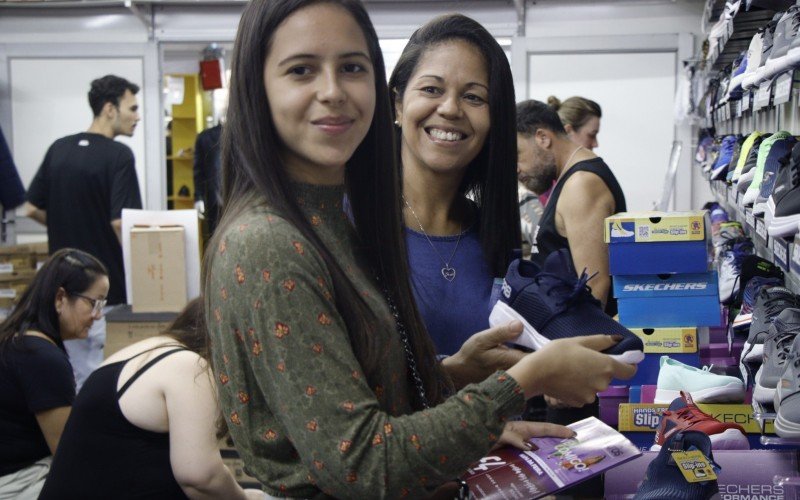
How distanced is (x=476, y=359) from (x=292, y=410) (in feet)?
1.85

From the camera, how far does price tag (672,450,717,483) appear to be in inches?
61.9

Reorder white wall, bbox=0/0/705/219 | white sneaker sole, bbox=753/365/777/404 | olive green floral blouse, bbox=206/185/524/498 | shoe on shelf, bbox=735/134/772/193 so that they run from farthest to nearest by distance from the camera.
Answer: white wall, bbox=0/0/705/219 < shoe on shelf, bbox=735/134/772/193 < white sneaker sole, bbox=753/365/777/404 < olive green floral blouse, bbox=206/185/524/498

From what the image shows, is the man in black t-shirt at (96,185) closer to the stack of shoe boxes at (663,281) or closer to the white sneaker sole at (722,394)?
the stack of shoe boxes at (663,281)

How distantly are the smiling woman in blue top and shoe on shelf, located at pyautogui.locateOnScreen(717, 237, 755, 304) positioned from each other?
5.16ft

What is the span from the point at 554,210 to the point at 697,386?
1.19 metres

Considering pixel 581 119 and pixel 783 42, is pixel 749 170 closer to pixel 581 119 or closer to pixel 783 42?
pixel 783 42

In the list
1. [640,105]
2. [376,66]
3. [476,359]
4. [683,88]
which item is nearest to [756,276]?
[476,359]

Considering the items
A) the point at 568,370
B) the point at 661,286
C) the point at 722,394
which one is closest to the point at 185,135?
the point at 661,286

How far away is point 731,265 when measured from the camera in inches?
148

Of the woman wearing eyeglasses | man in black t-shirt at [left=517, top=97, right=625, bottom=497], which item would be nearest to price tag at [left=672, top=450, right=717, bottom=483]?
man in black t-shirt at [left=517, top=97, right=625, bottom=497]

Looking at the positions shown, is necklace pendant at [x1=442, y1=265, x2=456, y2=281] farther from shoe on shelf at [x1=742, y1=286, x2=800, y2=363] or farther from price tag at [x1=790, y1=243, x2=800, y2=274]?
shoe on shelf at [x1=742, y1=286, x2=800, y2=363]

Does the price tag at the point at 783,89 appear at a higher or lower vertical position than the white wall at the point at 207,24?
lower

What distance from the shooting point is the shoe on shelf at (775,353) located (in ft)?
6.52

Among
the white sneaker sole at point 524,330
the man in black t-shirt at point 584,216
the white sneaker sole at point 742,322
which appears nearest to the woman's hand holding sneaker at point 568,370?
the white sneaker sole at point 524,330
